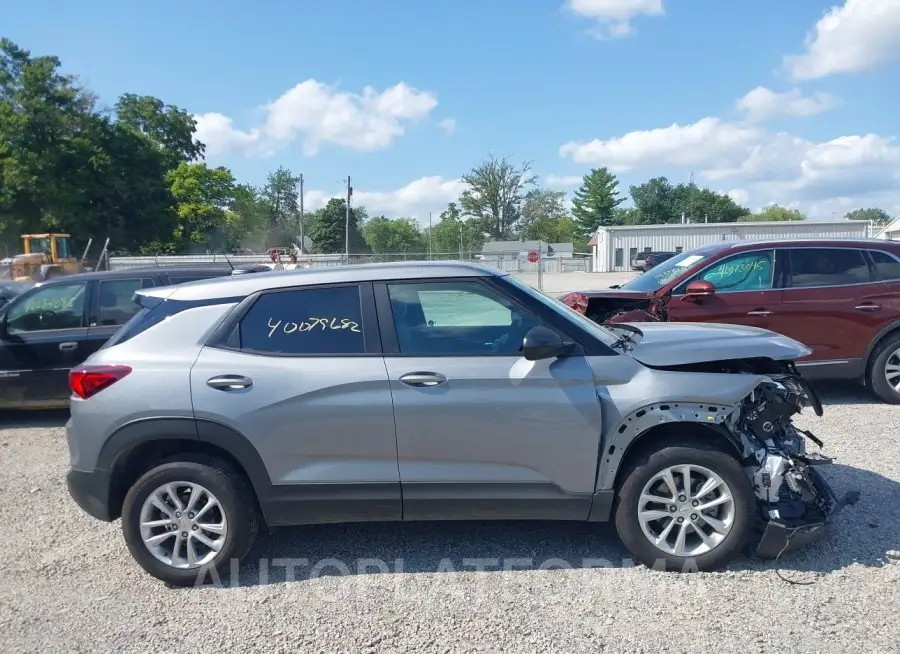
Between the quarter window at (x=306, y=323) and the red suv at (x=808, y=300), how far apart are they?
4161 millimetres

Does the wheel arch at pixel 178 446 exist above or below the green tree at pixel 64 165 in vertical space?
below

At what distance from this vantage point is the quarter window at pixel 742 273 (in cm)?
744

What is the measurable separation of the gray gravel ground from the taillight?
112cm

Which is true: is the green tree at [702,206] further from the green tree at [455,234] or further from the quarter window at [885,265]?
the quarter window at [885,265]

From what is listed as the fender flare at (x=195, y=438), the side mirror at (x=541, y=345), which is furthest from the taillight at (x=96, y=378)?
the side mirror at (x=541, y=345)

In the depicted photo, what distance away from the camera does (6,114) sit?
4244 cm

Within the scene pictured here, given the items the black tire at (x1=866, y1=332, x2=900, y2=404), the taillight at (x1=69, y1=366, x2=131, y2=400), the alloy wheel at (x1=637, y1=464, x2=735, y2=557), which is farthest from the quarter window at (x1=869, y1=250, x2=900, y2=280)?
the taillight at (x1=69, y1=366, x2=131, y2=400)

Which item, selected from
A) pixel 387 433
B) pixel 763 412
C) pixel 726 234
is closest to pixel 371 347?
pixel 387 433

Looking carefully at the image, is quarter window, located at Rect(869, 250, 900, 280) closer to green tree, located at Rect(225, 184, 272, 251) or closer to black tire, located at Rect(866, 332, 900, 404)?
black tire, located at Rect(866, 332, 900, 404)

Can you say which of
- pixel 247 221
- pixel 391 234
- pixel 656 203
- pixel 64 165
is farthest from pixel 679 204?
pixel 64 165

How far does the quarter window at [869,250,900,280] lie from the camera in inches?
287

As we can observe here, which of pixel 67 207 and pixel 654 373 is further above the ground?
pixel 67 207

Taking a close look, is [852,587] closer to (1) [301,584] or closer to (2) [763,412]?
(2) [763,412]

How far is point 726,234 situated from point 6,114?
5040cm
